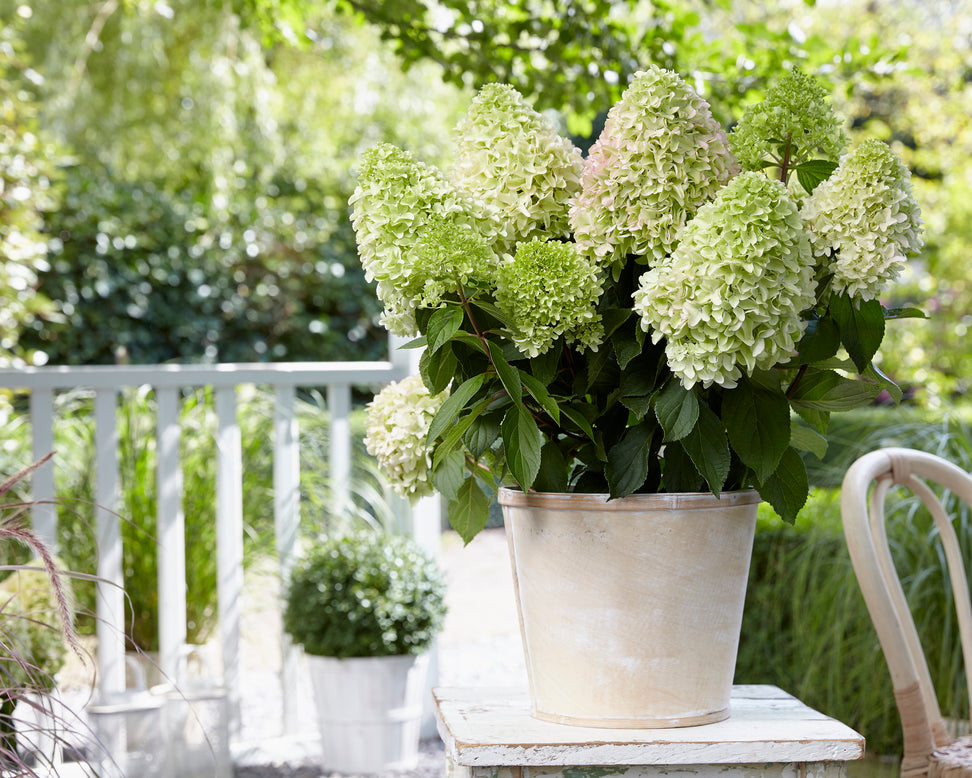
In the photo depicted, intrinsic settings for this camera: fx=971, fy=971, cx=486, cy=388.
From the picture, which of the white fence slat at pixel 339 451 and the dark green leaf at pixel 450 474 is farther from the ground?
the white fence slat at pixel 339 451

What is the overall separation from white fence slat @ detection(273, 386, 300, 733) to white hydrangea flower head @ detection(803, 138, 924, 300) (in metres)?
1.99

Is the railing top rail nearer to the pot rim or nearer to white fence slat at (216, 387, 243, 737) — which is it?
white fence slat at (216, 387, 243, 737)

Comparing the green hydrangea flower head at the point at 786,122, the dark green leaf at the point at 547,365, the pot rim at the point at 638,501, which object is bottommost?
the pot rim at the point at 638,501

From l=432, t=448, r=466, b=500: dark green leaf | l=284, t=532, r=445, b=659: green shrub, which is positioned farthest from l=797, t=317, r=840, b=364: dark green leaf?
l=284, t=532, r=445, b=659: green shrub

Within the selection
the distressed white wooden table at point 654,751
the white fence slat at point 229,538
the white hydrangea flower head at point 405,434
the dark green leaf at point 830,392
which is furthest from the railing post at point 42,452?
the dark green leaf at point 830,392

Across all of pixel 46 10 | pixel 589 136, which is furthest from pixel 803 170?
pixel 46 10

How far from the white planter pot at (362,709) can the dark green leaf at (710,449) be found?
5.77 ft

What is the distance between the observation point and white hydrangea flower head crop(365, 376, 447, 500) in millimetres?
942

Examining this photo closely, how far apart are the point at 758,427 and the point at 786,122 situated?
283 millimetres

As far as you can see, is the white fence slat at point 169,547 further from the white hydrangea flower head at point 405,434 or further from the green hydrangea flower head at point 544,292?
the green hydrangea flower head at point 544,292

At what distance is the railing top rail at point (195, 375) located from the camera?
235 centimetres

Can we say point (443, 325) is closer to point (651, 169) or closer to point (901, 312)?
point (651, 169)

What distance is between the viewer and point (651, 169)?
80 cm

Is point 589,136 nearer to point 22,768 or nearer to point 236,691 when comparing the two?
point 236,691
